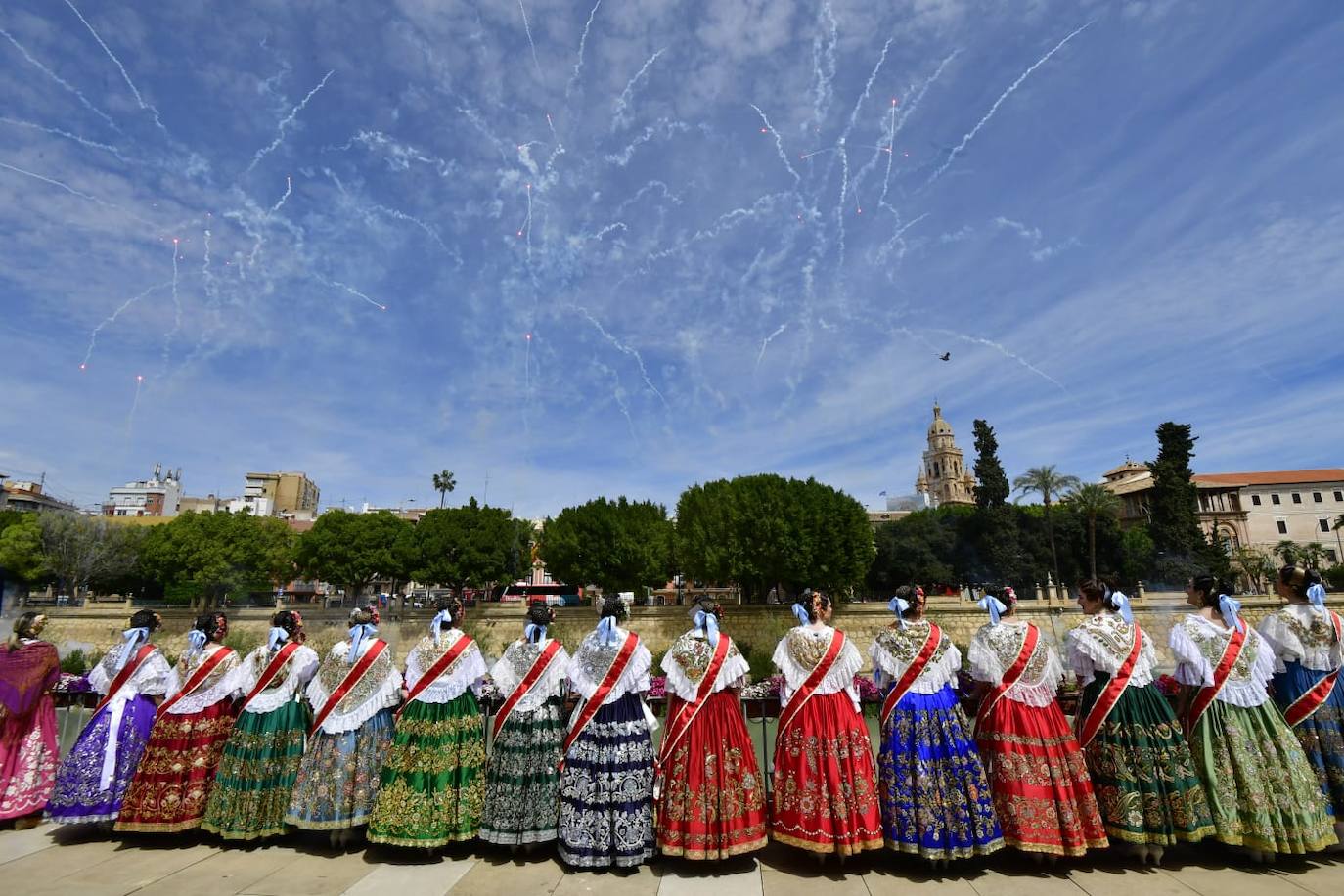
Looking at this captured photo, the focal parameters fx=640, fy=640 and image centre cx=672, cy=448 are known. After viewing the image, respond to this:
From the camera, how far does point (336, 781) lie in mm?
5484

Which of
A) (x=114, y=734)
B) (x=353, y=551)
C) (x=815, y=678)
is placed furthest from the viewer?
(x=353, y=551)

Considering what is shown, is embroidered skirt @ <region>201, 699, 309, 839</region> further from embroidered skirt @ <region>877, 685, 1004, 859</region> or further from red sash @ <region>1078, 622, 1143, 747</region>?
red sash @ <region>1078, 622, 1143, 747</region>

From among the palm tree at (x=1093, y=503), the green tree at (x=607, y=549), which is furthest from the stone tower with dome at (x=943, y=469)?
the green tree at (x=607, y=549)

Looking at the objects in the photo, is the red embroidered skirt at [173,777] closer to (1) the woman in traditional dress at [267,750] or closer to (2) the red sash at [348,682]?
(1) the woman in traditional dress at [267,750]

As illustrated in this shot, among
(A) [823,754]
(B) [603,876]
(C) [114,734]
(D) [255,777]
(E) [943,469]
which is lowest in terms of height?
(B) [603,876]

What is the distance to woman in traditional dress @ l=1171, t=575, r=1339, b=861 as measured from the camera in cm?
493

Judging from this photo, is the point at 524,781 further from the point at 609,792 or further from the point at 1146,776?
the point at 1146,776

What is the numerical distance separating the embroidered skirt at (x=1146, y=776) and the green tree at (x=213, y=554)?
171 ft

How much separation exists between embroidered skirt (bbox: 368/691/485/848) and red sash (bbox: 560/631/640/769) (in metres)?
0.85

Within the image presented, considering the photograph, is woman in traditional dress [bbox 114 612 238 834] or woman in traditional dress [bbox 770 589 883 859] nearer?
woman in traditional dress [bbox 770 589 883 859]

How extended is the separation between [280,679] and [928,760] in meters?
5.74

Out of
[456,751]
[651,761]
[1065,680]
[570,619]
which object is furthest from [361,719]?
[570,619]

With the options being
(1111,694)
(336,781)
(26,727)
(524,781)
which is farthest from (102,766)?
(1111,694)

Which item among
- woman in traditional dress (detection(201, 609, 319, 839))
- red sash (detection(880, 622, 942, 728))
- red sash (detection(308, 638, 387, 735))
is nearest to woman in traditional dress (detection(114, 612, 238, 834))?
woman in traditional dress (detection(201, 609, 319, 839))
